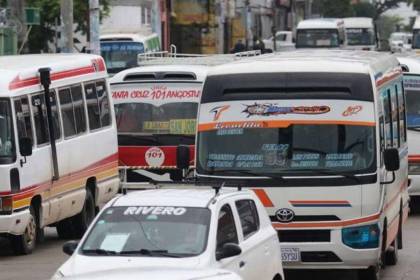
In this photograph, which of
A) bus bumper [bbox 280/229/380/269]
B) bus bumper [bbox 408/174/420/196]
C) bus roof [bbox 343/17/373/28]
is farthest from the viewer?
bus roof [bbox 343/17/373/28]

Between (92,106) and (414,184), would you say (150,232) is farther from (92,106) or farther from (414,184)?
(414,184)

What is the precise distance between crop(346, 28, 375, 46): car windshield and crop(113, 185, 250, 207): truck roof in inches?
2421

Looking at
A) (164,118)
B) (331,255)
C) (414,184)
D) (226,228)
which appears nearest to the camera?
(226,228)

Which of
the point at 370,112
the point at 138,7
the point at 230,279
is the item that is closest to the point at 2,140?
the point at 370,112

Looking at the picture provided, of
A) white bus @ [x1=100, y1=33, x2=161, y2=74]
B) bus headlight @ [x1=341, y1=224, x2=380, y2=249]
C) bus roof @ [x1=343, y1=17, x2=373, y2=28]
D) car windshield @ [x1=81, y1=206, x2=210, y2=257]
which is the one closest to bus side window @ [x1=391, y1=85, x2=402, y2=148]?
bus headlight @ [x1=341, y1=224, x2=380, y2=249]

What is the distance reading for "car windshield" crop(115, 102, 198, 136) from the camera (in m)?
21.9

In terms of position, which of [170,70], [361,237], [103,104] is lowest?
[361,237]

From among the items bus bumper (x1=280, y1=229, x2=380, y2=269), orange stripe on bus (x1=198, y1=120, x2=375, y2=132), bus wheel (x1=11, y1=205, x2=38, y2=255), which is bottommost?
bus wheel (x1=11, y1=205, x2=38, y2=255)

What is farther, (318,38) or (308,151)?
(318,38)

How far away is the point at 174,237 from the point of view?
10617 millimetres

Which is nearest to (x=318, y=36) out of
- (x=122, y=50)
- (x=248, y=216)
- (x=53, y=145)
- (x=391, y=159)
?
(x=122, y=50)

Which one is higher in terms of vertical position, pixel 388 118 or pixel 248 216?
pixel 388 118

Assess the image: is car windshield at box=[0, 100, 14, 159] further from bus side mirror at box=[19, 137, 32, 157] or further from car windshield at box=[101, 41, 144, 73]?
car windshield at box=[101, 41, 144, 73]

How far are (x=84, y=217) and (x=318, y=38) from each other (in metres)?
45.6
